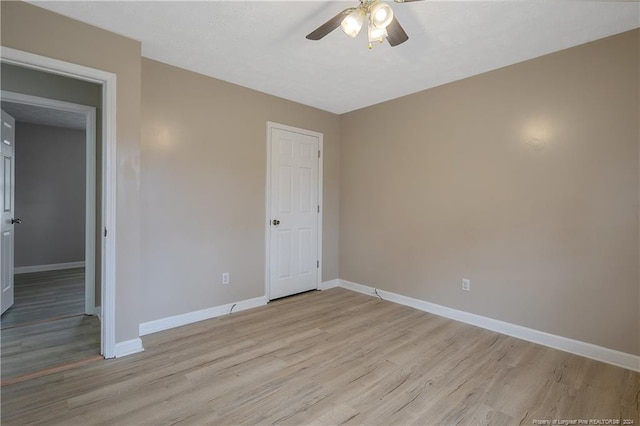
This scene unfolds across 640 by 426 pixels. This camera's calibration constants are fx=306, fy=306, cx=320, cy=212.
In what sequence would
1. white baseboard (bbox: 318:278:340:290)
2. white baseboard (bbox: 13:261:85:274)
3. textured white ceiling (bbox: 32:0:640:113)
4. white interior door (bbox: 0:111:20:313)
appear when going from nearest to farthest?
textured white ceiling (bbox: 32:0:640:113) → white interior door (bbox: 0:111:20:313) → white baseboard (bbox: 318:278:340:290) → white baseboard (bbox: 13:261:85:274)

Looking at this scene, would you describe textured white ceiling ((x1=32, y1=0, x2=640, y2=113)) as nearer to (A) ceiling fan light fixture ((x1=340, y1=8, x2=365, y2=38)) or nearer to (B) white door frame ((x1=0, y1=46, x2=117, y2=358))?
(A) ceiling fan light fixture ((x1=340, y1=8, x2=365, y2=38))

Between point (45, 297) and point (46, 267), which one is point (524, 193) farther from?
point (46, 267)

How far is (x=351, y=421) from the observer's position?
1.79 meters

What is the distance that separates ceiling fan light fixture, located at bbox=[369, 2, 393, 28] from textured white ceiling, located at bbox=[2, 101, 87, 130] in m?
4.52

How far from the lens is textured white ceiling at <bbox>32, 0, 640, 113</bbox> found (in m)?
2.13

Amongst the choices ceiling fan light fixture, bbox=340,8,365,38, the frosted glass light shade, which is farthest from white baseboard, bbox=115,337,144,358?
the frosted glass light shade

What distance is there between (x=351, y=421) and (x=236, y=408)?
708mm

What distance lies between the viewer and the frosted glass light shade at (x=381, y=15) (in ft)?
5.78

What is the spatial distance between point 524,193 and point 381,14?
2174 mm

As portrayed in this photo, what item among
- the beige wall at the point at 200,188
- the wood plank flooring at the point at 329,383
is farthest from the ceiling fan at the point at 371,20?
the wood plank flooring at the point at 329,383

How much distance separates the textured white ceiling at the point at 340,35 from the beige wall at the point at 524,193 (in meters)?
0.32

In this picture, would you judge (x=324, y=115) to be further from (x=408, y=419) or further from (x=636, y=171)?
(x=408, y=419)

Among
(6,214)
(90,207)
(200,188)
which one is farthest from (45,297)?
(200,188)

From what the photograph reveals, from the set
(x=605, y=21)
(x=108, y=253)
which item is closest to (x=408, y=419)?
(x=108, y=253)
